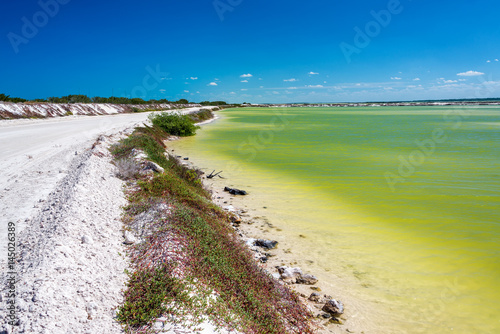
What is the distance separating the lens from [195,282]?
4246 millimetres

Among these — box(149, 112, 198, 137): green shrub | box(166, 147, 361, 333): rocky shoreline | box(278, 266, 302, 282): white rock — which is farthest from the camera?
box(149, 112, 198, 137): green shrub

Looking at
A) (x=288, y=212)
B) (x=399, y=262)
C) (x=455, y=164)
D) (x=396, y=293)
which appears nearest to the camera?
(x=396, y=293)

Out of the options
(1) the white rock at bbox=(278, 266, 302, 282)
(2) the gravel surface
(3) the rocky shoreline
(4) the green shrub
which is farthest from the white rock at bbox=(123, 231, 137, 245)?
(4) the green shrub

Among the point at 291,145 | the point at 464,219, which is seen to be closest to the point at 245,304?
the point at 464,219

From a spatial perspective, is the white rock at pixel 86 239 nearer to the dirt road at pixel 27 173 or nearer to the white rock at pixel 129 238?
the white rock at pixel 129 238

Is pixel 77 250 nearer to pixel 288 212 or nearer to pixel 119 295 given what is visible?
pixel 119 295

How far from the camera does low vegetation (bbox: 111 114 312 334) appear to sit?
3721mm

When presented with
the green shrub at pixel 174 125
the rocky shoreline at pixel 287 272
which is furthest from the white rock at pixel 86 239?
the green shrub at pixel 174 125

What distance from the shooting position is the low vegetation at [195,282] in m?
3.72

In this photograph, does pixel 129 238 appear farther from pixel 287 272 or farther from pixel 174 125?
pixel 174 125

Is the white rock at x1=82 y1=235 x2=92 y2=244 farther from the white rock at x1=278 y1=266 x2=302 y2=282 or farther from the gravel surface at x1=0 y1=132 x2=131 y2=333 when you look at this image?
the white rock at x1=278 y1=266 x2=302 y2=282

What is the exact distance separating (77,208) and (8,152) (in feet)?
31.2

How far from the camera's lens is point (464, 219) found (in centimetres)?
886

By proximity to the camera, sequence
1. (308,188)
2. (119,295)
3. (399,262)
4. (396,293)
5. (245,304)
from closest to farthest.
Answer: (119,295) < (245,304) < (396,293) < (399,262) < (308,188)
